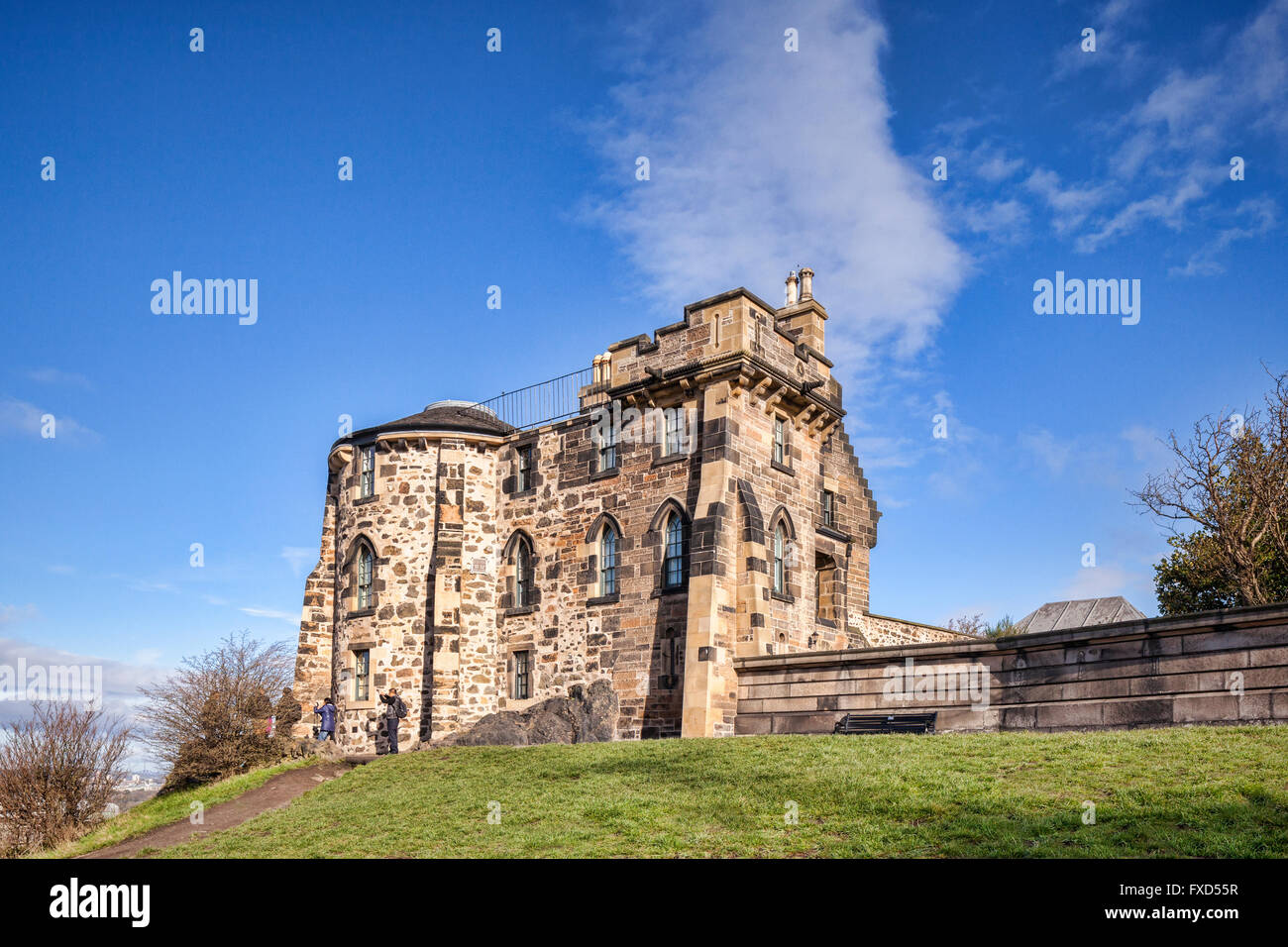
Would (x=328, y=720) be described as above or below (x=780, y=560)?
below

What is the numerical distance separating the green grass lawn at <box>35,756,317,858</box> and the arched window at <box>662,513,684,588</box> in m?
9.67

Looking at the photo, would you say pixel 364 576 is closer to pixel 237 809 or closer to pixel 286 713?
pixel 286 713

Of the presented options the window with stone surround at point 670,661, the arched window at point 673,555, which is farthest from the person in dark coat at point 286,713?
the arched window at point 673,555

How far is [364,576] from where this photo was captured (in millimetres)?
27516

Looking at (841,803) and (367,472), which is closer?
(841,803)

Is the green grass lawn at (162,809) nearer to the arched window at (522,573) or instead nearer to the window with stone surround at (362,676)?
the window with stone surround at (362,676)

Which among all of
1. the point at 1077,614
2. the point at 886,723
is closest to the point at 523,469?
the point at 886,723

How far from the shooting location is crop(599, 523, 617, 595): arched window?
79.7 ft

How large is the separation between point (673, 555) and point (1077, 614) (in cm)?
→ 2181

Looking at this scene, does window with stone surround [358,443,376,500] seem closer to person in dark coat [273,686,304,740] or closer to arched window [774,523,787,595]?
person in dark coat [273,686,304,740]
